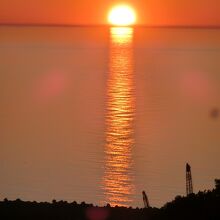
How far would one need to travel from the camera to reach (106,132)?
22.9ft

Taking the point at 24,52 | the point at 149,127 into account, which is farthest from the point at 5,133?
the point at 24,52

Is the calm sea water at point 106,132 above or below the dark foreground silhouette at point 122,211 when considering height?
above

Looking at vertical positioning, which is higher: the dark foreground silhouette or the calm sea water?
the calm sea water

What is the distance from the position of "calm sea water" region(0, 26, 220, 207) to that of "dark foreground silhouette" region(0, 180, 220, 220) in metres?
1.26

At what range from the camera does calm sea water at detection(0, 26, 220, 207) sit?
500cm

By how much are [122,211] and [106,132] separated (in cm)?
364

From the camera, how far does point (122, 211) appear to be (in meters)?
3.34

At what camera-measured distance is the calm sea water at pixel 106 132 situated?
5.00 meters

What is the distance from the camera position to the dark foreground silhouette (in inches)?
111

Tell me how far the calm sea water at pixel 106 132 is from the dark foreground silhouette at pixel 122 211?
1256 mm

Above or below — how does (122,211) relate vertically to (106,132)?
below

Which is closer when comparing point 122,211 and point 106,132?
point 122,211

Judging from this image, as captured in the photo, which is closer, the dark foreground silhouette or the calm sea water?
the dark foreground silhouette

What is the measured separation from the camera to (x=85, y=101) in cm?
913
